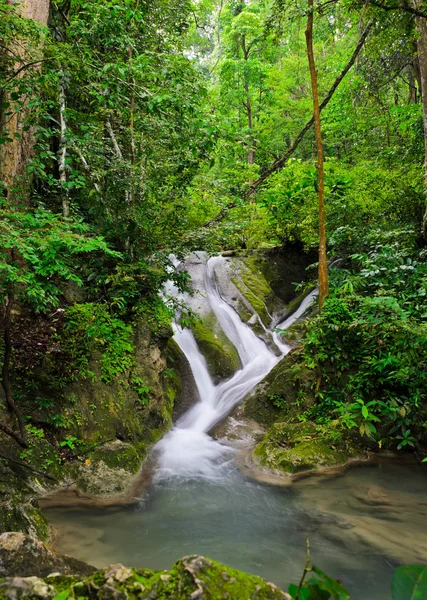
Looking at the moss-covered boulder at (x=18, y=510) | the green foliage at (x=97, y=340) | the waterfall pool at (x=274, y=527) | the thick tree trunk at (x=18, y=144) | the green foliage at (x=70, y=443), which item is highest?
the thick tree trunk at (x=18, y=144)

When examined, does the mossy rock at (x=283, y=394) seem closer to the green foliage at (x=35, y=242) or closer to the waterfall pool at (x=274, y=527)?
the waterfall pool at (x=274, y=527)

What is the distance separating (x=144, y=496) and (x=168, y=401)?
2.54m

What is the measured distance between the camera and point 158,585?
1.54 meters

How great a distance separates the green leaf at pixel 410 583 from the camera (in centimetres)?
84

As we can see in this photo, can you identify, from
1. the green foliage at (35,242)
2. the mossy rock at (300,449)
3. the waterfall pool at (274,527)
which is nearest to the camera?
the green foliage at (35,242)

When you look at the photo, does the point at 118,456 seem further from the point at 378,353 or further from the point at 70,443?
the point at 378,353

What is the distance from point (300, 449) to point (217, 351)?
361cm

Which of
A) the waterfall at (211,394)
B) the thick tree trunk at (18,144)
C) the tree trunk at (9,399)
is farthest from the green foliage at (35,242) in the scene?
the waterfall at (211,394)

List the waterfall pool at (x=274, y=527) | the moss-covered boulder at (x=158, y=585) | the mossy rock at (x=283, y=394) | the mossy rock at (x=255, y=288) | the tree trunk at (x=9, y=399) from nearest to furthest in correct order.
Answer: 1. the moss-covered boulder at (x=158, y=585)
2. the waterfall pool at (x=274, y=527)
3. the tree trunk at (x=9, y=399)
4. the mossy rock at (x=283, y=394)
5. the mossy rock at (x=255, y=288)

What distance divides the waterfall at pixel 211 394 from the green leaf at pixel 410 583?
15.2 ft

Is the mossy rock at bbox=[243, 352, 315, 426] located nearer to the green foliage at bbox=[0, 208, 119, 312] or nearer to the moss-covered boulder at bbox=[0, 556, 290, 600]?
the green foliage at bbox=[0, 208, 119, 312]

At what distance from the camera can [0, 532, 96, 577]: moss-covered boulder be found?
6.77 feet

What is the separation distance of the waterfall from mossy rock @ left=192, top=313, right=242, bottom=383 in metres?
0.12

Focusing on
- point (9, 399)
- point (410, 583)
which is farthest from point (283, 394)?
point (410, 583)
